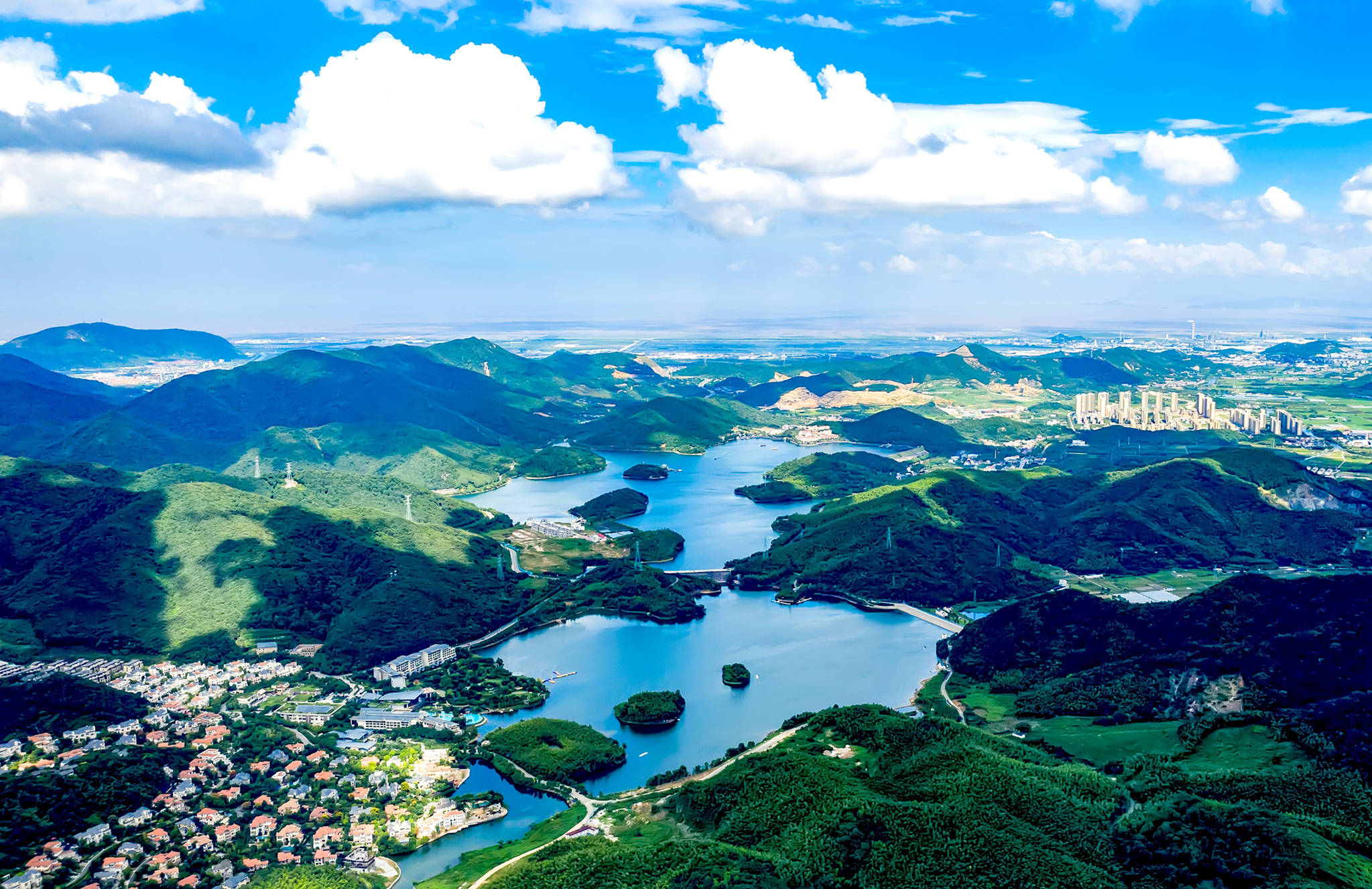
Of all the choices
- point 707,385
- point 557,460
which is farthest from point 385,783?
point 707,385

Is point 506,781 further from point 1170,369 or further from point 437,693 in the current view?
point 1170,369

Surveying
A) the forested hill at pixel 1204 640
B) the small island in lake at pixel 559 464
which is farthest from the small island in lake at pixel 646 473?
the forested hill at pixel 1204 640

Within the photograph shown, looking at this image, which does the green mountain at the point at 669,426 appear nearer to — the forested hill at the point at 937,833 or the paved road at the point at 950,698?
the paved road at the point at 950,698

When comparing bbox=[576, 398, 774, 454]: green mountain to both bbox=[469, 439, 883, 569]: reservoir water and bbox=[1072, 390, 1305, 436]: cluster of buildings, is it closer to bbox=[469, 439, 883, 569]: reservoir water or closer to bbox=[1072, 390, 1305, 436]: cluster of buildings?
bbox=[469, 439, 883, 569]: reservoir water

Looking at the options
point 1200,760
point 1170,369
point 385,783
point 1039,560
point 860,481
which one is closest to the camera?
point 1200,760

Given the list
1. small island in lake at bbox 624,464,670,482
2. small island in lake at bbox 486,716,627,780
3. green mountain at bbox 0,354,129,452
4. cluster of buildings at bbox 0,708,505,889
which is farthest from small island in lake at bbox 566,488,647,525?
green mountain at bbox 0,354,129,452

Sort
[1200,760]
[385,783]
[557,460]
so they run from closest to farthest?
[1200,760], [385,783], [557,460]
